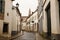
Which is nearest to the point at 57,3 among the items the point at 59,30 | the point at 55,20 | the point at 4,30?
the point at 55,20

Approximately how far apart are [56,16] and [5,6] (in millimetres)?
9777

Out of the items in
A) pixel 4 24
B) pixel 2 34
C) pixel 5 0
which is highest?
pixel 5 0

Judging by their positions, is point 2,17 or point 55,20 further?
point 2,17

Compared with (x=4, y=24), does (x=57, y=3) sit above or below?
above

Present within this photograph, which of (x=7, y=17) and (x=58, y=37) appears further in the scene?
(x=7, y=17)

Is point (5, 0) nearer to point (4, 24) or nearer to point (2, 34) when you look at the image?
point (4, 24)

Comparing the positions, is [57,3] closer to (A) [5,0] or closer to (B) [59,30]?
(B) [59,30]

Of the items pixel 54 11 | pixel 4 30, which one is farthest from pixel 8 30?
pixel 54 11

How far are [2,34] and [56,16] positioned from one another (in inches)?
378

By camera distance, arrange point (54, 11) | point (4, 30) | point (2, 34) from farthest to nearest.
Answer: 1. point (4, 30)
2. point (2, 34)
3. point (54, 11)

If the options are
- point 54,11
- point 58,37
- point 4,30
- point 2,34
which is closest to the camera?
point 58,37

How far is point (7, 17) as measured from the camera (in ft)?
63.1

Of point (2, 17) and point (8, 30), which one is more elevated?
point (2, 17)

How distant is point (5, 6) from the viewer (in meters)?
18.7
